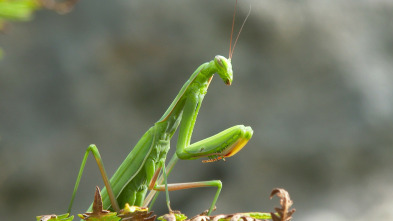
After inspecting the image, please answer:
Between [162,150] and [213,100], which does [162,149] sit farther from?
[213,100]

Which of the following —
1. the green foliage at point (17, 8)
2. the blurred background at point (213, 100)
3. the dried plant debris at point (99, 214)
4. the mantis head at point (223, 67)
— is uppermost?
the blurred background at point (213, 100)

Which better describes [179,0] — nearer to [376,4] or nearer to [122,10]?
[122,10]

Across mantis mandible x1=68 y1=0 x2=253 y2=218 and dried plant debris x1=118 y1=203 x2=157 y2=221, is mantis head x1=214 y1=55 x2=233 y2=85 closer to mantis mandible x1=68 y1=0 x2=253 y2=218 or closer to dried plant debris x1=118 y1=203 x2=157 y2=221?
mantis mandible x1=68 y1=0 x2=253 y2=218

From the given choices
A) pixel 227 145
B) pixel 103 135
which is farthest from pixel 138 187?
pixel 103 135

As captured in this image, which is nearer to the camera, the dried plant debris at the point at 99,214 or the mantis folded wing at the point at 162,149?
the dried plant debris at the point at 99,214

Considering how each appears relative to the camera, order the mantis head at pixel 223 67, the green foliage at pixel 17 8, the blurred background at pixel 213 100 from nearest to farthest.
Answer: the green foliage at pixel 17 8 → the mantis head at pixel 223 67 → the blurred background at pixel 213 100

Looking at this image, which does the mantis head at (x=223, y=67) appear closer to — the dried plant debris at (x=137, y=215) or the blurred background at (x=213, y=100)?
the dried plant debris at (x=137, y=215)

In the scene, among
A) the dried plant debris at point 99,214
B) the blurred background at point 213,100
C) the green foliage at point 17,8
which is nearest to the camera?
the green foliage at point 17,8

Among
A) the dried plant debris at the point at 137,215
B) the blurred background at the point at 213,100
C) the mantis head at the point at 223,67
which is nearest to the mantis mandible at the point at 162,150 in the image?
the mantis head at the point at 223,67

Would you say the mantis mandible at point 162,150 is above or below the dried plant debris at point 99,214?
above
